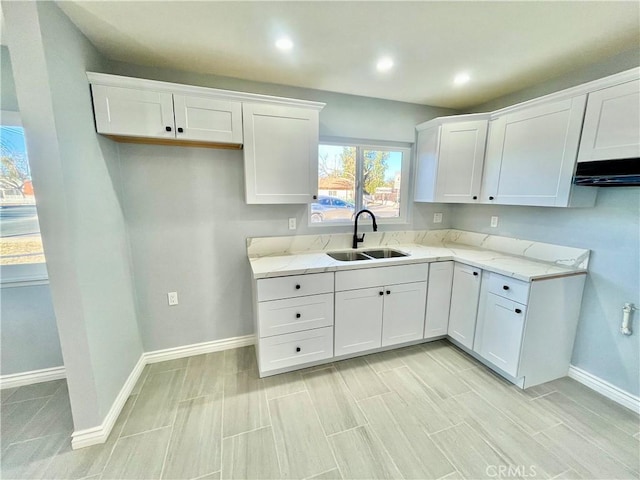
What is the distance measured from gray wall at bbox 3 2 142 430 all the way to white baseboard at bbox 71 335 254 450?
2.2 inches

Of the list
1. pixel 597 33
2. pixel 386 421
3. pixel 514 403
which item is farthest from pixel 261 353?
pixel 597 33

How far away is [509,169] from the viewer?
222 centimetres

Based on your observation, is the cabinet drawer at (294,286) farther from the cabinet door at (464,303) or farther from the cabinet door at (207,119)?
the cabinet door at (464,303)

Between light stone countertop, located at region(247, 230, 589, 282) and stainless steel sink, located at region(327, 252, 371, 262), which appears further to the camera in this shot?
stainless steel sink, located at region(327, 252, 371, 262)

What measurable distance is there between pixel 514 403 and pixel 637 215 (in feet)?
5.01

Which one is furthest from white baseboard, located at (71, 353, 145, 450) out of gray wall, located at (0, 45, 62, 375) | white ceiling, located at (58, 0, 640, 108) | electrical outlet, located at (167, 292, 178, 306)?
white ceiling, located at (58, 0, 640, 108)

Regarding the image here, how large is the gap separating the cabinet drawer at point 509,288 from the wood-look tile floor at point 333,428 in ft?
2.31

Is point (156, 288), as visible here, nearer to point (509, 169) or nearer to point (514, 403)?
point (514, 403)

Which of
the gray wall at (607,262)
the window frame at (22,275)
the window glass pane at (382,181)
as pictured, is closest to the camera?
the gray wall at (607,262)

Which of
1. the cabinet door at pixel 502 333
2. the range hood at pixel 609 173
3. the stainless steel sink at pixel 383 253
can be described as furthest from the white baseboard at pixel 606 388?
the stainless steel sink at pixel 383 253

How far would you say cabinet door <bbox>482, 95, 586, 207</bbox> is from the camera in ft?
5.99

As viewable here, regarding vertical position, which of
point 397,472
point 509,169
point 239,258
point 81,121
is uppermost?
point 81,121

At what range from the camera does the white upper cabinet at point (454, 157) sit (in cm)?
243

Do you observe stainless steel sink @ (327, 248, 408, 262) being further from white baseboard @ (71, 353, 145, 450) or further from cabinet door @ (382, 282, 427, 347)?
white baseboard @ (71, 353, 145, 450)
